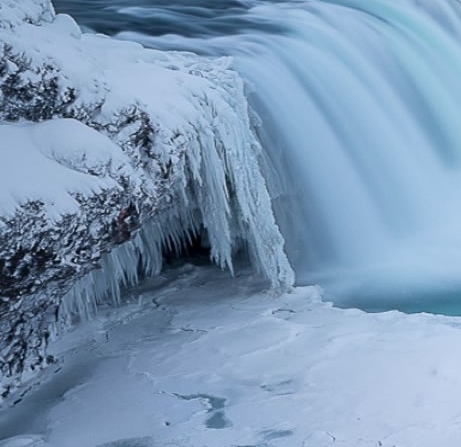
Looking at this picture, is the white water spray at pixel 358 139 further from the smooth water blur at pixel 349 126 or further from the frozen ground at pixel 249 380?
the frozen ground at pixel 249 380

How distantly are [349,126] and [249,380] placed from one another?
233cm

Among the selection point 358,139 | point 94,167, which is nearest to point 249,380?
point 94,167

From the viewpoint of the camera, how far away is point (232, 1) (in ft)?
18.6

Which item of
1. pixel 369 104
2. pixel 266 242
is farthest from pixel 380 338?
pixel 369 104

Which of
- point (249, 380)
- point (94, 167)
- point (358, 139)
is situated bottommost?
point (249, 380)

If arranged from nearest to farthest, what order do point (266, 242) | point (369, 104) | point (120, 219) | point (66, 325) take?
point (120, 219) → point (66, 325) → point (266, 242) → point (369, 104)

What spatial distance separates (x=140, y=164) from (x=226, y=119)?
2.09ft

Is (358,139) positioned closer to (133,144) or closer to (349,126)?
(349,126)

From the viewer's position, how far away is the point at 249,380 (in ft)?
8.67

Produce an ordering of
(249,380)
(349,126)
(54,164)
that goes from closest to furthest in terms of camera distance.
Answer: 1. (54,164)
2. (249,380)
3. (349,126)

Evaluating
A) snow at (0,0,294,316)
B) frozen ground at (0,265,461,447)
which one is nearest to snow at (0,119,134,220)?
snow at (0,0,294,316)

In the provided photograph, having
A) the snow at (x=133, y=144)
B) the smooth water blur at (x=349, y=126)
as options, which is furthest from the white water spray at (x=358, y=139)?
the snow at (x=133, y=144)

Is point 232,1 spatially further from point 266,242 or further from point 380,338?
point 380,338

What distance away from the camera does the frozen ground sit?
7.49 ft
